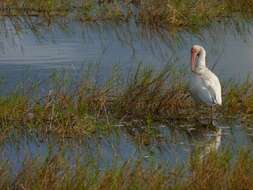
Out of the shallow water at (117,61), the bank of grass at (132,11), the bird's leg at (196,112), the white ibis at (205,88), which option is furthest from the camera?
the bank of grass at (132,11)

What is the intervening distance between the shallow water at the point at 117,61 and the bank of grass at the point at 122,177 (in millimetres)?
701

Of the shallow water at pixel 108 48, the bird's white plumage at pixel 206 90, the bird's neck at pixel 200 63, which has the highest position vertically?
the bird's neck at pixel 200 63

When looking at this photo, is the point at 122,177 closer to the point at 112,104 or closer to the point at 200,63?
the point at 112,104

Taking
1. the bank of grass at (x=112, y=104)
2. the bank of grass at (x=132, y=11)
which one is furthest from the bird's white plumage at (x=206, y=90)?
the bank of grass at (x=132, y=11)

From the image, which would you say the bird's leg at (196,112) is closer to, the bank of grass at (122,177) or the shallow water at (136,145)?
the shallow water at (136,145)

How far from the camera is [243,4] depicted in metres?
17.0

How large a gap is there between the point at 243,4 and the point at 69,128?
8959 millimetres

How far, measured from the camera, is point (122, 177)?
645 cm

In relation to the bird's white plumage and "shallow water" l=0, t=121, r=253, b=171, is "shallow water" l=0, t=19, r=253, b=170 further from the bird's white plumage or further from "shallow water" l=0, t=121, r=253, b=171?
the bird's white plumage

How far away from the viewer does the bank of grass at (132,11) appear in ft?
49.2

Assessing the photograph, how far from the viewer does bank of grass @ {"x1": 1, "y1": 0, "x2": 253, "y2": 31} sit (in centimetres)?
1499

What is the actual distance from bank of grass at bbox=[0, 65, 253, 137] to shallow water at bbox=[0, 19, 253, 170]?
256 millimetres

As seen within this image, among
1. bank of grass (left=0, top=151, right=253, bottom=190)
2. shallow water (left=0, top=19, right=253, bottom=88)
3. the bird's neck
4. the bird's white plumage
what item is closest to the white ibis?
the bird's white plumage

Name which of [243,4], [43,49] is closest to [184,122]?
[43,49]
